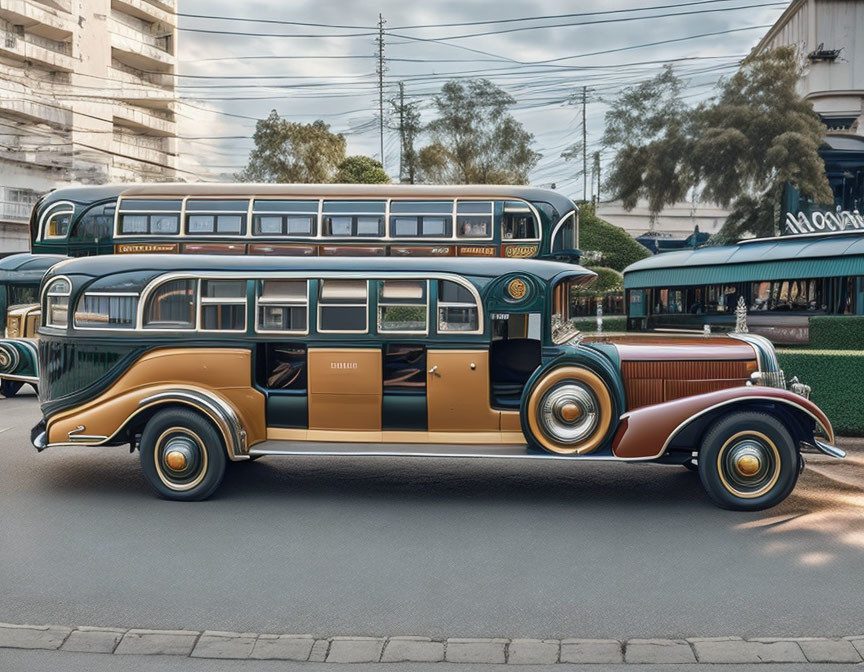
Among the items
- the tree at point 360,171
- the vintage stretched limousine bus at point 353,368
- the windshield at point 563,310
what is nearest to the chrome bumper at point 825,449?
the vintage stretched limousine bus at point 353,368

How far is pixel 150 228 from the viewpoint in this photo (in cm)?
1466

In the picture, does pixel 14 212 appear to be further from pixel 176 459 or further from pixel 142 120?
pixel 176 459

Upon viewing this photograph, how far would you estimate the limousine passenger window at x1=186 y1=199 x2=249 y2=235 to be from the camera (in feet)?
47.3

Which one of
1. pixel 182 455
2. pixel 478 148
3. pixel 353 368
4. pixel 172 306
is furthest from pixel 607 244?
pixel 182 455

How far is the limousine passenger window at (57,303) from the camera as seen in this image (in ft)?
27.2

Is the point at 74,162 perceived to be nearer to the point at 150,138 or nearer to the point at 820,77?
the point at 150,138

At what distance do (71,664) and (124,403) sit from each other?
3.73 metres

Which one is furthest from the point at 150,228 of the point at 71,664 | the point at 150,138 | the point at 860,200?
the point at 150,138

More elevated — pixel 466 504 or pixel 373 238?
pixel 373 238

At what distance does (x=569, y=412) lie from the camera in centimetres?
761

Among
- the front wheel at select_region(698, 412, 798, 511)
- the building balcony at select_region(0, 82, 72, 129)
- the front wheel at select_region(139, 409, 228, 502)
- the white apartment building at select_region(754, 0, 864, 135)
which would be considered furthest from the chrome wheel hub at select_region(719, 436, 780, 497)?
the building balcony at select_region(0, 82, 72, 129)

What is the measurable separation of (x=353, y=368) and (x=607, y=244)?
A: 38684mm

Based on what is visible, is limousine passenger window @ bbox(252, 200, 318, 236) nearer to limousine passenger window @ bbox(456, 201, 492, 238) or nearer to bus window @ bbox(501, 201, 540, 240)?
limousine passenger window @ bbox(456, 201, 492, 238)

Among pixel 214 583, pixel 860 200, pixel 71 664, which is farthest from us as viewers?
pixel 860 200
